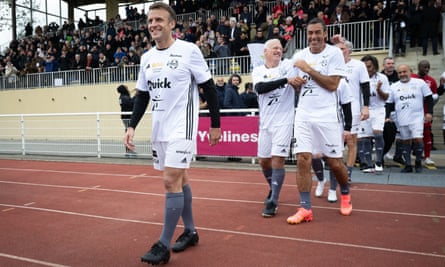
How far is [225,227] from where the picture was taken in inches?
170

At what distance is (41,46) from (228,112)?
17475mm

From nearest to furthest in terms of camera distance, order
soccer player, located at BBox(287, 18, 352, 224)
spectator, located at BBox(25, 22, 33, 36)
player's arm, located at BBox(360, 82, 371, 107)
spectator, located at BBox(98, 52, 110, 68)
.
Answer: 1. soccer player, located at BBox(287, 18, 352, 224)
2. player's arm, located at BBox(360, 82, 371, 107)
3. spectator, located at BBox(98, 52, 110, 68)
4. spectator, located at BBox(25, 22, 33, 36)

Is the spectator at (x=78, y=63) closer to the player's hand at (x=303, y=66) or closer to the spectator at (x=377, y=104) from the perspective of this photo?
the spectator at (x=377, y=104)

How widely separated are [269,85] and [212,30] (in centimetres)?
1248

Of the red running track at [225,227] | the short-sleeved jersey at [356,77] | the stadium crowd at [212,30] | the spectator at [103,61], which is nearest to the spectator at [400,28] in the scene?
the stadium crowd at [212,30]

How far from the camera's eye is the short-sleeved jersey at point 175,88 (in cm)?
334

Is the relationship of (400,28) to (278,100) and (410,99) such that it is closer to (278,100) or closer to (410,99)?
(410,99)

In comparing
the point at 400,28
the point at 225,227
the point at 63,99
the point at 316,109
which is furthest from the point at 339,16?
the point at 63,99

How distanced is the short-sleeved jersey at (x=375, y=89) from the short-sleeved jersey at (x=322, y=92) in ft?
10.0

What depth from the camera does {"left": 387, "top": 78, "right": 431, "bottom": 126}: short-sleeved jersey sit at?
726 cm

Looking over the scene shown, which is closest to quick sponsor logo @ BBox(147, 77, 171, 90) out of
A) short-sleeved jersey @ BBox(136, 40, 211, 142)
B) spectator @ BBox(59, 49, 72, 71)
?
short-sleeved jersey @ BBox(136, 40, 211, 142)

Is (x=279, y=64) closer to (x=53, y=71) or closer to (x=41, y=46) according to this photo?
(x=53, y=71)

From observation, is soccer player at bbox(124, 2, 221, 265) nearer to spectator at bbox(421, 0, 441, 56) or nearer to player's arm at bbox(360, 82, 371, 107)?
player's arm at bbox(360, 82, 371, 107)

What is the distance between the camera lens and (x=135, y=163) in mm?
9938
